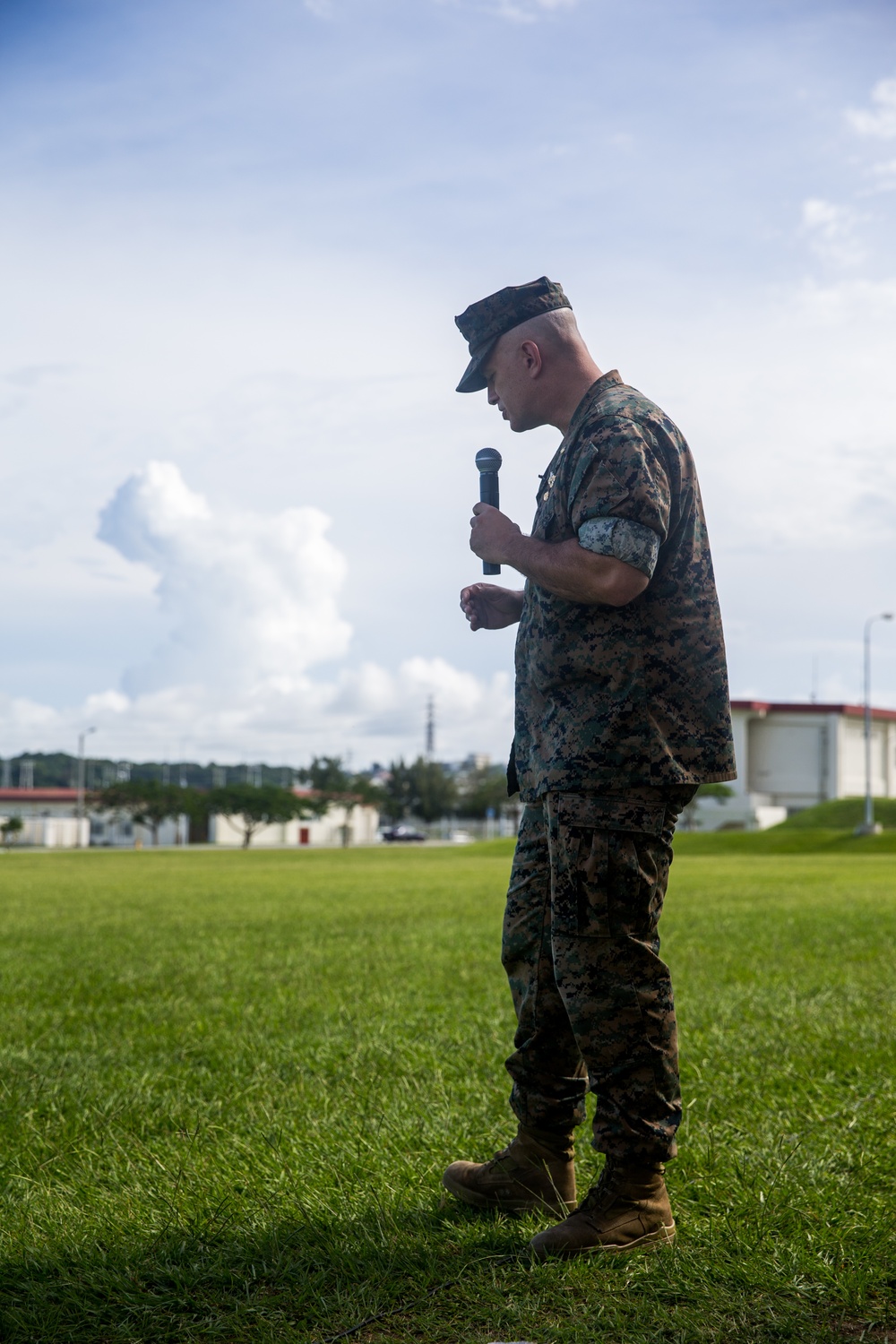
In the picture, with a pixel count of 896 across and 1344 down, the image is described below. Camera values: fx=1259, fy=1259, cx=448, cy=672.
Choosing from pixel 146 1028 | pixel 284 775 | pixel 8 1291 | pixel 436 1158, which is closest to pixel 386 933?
pixel 146 1028

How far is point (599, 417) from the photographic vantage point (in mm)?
2943

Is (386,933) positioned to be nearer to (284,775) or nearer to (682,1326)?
(682,1326)

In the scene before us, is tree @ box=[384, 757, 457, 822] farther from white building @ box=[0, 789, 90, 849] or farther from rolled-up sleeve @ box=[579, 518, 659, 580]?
rolled-up sleeve @ box=[579, 518, 659, 580]

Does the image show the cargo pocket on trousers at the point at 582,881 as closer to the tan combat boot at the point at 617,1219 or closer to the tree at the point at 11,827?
the tan combat boot at the point at 617,1219

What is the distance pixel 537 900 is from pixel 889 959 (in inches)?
256

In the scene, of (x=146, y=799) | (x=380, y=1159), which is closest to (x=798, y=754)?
(x=146, y=799)

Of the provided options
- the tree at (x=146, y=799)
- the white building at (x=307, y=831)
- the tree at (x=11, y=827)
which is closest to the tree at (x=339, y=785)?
the white building at (x=307, y=831)

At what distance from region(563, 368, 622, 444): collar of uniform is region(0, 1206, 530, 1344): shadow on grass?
1926 millimetres

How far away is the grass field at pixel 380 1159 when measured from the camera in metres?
2.58

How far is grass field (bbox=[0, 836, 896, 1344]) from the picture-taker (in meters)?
2.58

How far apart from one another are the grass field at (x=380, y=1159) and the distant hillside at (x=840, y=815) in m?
56.8

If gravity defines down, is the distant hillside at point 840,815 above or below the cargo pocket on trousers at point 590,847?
below

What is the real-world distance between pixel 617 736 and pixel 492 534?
22.5 inches

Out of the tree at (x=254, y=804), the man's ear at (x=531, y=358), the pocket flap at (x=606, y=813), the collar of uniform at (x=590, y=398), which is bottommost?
the tree at (x=254, y=804)
